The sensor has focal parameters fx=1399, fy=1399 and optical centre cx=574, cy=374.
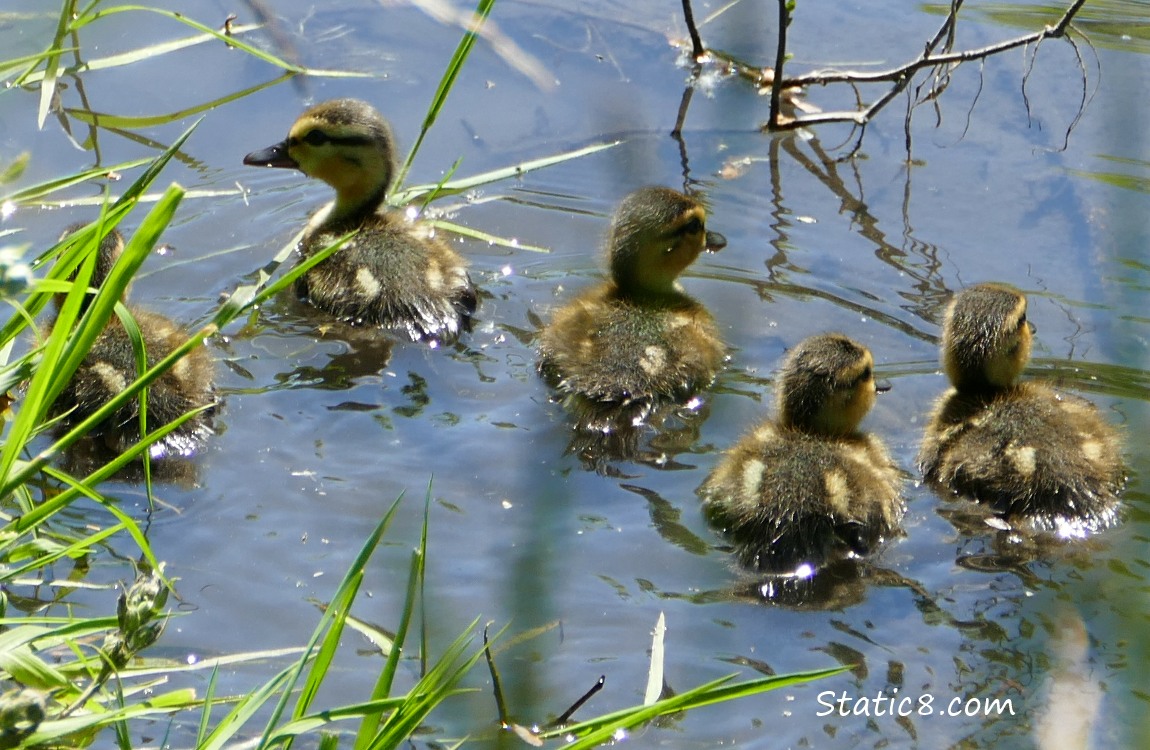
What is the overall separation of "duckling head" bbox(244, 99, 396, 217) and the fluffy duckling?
942 millimetres

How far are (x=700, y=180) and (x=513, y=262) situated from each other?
36.0 inches

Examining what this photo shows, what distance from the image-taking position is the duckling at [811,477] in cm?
346

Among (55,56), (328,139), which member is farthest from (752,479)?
(328,139)

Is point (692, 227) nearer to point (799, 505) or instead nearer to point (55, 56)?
point (799, 505)

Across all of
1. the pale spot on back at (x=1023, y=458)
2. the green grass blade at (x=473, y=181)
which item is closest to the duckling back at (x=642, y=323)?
the green grass blade at (x=473, y=181)

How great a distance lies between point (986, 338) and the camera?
13.3ft

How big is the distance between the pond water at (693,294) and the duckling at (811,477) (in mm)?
92

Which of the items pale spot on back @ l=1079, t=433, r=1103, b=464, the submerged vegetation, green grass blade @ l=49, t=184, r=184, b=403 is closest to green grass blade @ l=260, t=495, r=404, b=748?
the submerged vegetation

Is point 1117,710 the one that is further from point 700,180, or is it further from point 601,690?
point 700,180

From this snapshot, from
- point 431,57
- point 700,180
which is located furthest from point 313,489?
point 431,57

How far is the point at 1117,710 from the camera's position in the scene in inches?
108

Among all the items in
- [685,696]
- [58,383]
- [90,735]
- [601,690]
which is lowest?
[601,690]

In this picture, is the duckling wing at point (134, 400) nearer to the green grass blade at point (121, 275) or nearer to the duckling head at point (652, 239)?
the duckling head at point (652, 239)

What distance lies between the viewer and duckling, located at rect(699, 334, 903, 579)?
3.46 meters
